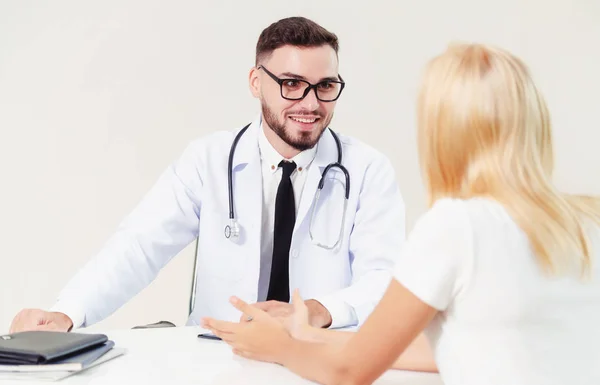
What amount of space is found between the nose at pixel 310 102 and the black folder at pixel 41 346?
1.08 m

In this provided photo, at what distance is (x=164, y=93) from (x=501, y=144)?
2387 mm

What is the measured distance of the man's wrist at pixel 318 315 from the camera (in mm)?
1812

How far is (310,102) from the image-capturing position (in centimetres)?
231

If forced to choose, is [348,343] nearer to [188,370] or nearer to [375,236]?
[188,370]

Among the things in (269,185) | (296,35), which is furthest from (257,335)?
(296,35)

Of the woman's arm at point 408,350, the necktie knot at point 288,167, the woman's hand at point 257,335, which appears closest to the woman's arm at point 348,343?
the woman's hand at point 257,335

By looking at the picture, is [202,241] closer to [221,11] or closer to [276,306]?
[276,306]

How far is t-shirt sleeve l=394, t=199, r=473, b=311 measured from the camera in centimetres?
110

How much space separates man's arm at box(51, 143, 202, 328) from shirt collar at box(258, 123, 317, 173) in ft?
0.73

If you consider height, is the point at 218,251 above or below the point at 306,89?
below

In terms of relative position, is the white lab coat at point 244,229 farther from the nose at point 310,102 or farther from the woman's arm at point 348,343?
the woman's arm at point 348,343

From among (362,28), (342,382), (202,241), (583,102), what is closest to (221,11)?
(362,28)

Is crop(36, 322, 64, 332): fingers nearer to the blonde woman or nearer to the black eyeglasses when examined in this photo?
the blonde woman

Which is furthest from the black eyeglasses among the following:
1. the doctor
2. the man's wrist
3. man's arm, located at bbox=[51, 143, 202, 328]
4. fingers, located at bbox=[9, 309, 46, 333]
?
fingers, located at bbox=[9, 309, 46, 333]
